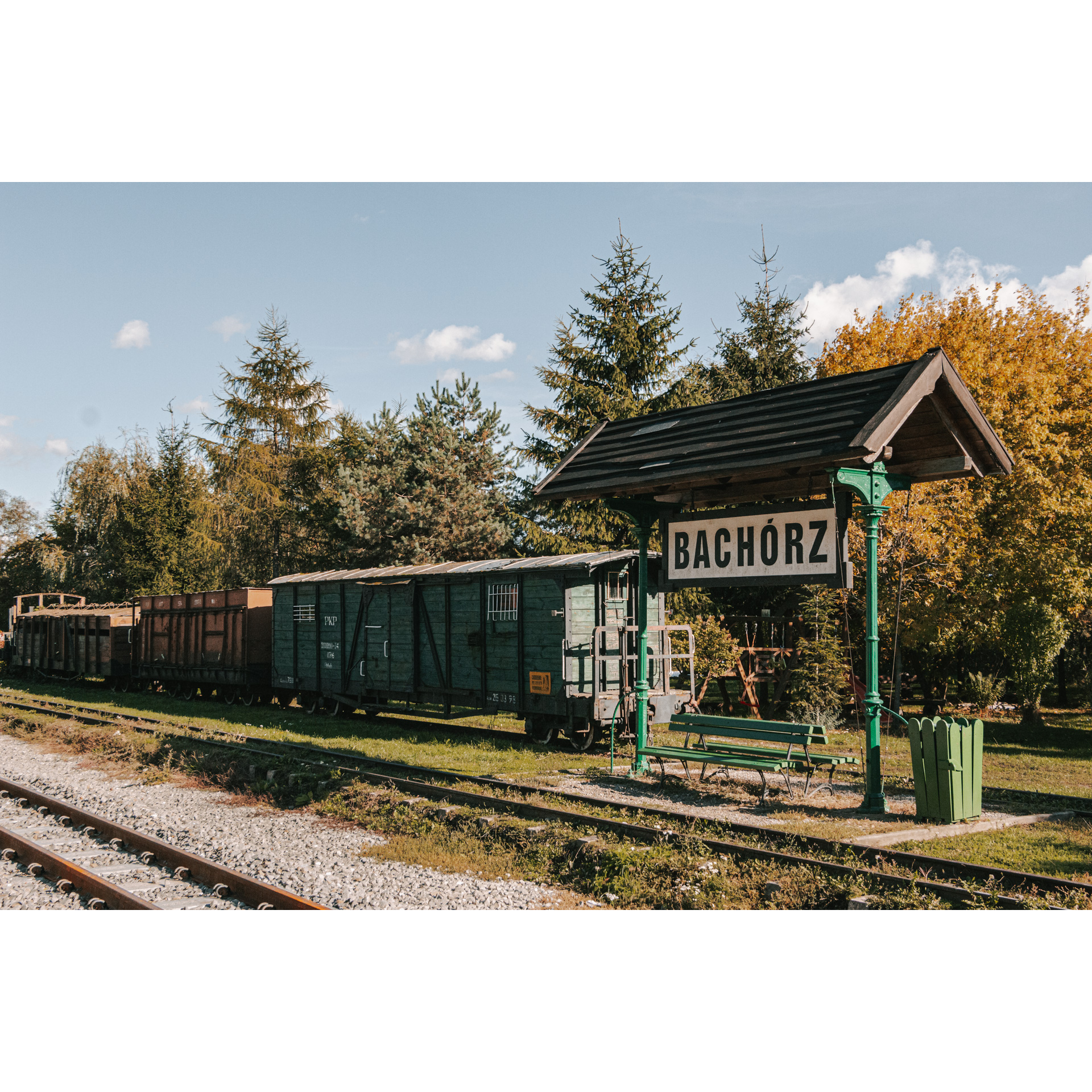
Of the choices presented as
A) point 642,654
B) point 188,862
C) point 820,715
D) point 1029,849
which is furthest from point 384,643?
point 1029,849

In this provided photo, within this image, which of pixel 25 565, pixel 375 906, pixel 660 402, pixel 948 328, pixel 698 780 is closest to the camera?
pixel 375 906

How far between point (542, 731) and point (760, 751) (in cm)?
528

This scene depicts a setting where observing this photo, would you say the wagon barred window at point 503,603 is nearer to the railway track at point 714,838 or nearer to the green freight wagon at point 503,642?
the green freight wagon at point 503,642

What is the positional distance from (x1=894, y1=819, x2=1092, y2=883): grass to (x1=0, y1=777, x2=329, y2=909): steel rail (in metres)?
5.21

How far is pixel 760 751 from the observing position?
10.8m

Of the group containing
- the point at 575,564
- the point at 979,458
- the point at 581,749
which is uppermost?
the point at 979,458

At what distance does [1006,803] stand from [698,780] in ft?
11.8

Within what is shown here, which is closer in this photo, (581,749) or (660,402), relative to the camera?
(581,749)

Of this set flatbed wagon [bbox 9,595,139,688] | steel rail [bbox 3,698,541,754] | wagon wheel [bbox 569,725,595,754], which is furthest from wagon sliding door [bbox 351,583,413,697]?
flatbed wagon [bbox 9,595,139,688]

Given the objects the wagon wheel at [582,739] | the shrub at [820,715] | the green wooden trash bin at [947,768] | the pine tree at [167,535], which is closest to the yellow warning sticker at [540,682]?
the wagon wheel at [582,739]

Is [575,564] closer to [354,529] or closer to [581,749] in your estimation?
[581,749]

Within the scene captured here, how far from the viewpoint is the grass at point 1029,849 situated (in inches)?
286

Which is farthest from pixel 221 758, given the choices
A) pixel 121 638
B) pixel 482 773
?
pixel 121 638

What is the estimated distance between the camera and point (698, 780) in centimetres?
1179
